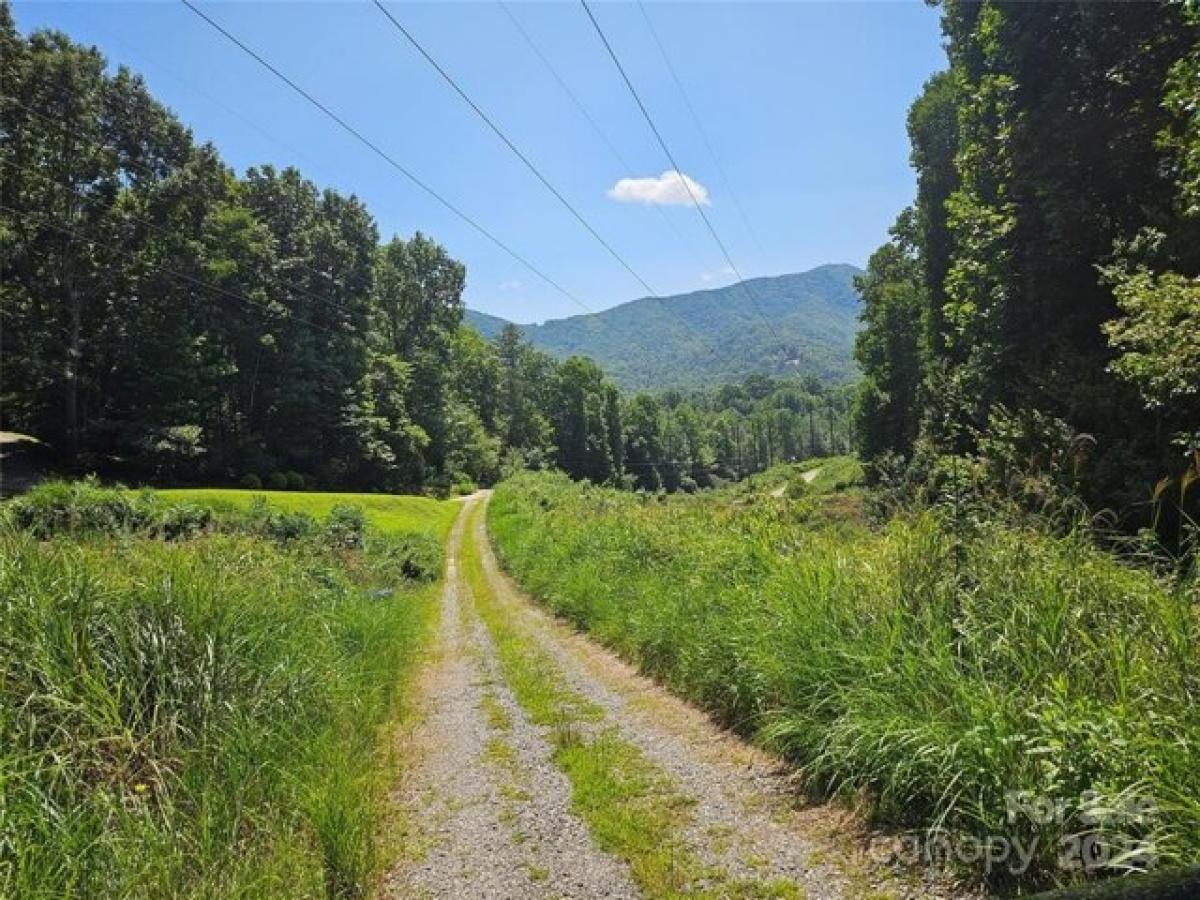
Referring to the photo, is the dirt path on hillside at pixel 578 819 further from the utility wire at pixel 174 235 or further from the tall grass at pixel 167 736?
the utility wire at pixel 174 235

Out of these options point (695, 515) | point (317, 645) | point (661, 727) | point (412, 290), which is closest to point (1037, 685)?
point (661, 727)

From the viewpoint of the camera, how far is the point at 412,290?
250 feet

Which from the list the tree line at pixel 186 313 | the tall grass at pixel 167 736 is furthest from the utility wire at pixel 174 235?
the tall grass at pixel 167 736

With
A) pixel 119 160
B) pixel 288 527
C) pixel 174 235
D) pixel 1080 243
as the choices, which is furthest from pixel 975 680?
pixel 119 160

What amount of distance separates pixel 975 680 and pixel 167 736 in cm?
560

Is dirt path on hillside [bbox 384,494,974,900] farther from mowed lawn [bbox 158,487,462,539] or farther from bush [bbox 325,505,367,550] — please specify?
mowed lawn [bbox 158,487,462,539]

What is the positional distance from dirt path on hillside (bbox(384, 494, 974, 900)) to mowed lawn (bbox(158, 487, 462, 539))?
75.9ft

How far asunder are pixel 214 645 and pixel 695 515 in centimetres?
986

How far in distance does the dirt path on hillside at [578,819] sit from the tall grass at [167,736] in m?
0.54

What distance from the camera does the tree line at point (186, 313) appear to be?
3769 cm

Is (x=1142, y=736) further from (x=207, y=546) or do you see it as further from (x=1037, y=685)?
(x=207, y=546)

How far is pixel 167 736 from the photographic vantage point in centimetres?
480

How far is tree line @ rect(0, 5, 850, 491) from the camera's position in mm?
37688

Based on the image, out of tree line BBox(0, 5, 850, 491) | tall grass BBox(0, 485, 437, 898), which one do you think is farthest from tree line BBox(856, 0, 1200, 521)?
tree line BBox(0, 5, 850, 491)
